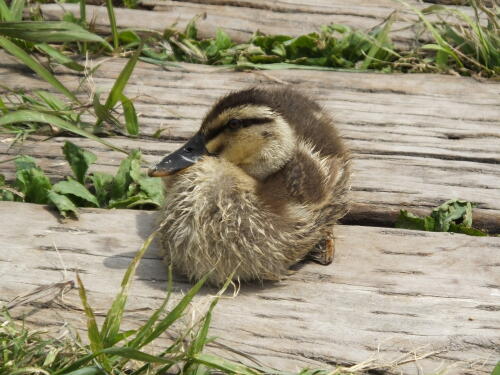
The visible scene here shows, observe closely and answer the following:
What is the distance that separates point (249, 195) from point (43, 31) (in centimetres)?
162

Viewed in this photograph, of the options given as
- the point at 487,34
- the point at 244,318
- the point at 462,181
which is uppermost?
the point at 487,34

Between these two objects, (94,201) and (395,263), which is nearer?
(395,263)

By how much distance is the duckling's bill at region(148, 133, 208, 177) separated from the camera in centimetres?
388

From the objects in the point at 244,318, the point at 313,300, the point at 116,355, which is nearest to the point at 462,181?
the point at 313,300

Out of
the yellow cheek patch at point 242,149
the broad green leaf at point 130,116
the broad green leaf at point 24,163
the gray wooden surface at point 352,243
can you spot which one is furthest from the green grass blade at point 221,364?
the broad green leaf at point 130,116

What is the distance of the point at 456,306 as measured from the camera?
3.58 meters

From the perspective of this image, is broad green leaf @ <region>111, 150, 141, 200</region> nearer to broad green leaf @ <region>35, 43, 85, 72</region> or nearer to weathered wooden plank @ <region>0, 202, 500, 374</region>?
weathered wooden plank @ <region>0, 202, 500, 374</region>

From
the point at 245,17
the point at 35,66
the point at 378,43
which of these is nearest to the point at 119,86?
the point at 35,66

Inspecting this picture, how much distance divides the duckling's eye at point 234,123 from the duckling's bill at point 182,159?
0.15 meters

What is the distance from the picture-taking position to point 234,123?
3.93m

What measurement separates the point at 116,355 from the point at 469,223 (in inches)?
74.6

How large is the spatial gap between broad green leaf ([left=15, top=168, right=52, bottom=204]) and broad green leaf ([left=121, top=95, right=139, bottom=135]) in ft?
2.22

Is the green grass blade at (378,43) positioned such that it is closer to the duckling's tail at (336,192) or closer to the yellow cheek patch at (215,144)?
the duckling's tail at (336,192)

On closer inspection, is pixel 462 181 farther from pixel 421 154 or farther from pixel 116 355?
pixel 116 355
